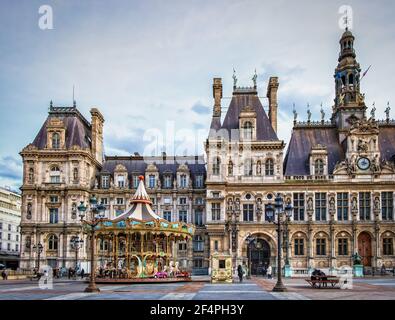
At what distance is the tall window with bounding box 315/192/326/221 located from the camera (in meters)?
64.0

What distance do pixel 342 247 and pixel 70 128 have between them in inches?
1479

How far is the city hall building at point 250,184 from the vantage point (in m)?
63.4

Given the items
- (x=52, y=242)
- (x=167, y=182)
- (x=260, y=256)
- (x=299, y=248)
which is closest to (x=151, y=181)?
(x=167, y=182)

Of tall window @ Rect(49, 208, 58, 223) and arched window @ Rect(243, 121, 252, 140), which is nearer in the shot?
arched window @ Rect(243, 121, 252, 140)

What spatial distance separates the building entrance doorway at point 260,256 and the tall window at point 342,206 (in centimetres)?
928

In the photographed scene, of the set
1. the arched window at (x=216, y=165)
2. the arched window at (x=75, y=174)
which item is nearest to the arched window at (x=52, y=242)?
the arched window at (x=75, y=174)

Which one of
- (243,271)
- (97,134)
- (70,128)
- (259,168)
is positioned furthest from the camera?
(97,134)

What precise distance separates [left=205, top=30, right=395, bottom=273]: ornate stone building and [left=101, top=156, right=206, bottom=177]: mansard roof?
7.21 meters

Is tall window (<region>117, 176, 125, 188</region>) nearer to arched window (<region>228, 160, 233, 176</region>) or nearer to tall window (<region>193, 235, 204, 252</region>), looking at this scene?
tall window (<region>193, 235, 204, 252</region>)

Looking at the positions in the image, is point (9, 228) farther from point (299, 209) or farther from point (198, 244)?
point (299, 209)

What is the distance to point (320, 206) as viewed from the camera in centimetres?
6412

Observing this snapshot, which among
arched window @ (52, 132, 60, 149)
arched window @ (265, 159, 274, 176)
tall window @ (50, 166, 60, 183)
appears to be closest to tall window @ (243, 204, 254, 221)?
arched window @ (265, 159, 274, 176)

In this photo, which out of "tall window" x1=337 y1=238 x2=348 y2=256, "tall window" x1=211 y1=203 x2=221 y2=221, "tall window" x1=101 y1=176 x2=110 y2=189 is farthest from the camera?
"tall window" x1=101 y1=176 x2=110 y2=189

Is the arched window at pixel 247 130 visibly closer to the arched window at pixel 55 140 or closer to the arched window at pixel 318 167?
the arched window at pixel 318 167
